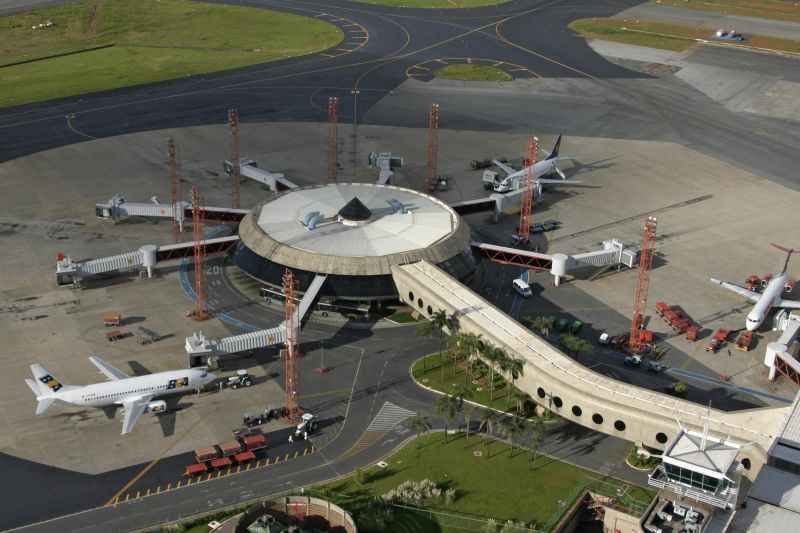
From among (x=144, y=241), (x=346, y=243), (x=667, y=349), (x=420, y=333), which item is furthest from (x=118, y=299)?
(x=667, y=349)

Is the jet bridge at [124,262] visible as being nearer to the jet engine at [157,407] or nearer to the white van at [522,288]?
the jet engine at [157,407]

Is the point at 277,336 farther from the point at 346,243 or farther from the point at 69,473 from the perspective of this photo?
the point at 69,473

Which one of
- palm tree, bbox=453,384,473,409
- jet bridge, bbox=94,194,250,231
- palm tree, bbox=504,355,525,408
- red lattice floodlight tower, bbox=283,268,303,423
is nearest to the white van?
palm tree, bbox=453,384,473,409

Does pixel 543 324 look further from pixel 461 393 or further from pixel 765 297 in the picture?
pixel 765 297

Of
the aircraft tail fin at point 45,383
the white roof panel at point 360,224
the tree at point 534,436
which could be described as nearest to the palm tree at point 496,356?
the tree at point 534,436

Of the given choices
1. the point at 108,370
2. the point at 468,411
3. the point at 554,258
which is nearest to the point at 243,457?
the point at 108,370

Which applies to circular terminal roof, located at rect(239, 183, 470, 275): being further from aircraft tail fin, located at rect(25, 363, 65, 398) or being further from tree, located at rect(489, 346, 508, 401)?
aircraft tail fin, located at rect(25, 363, 65, 398)
